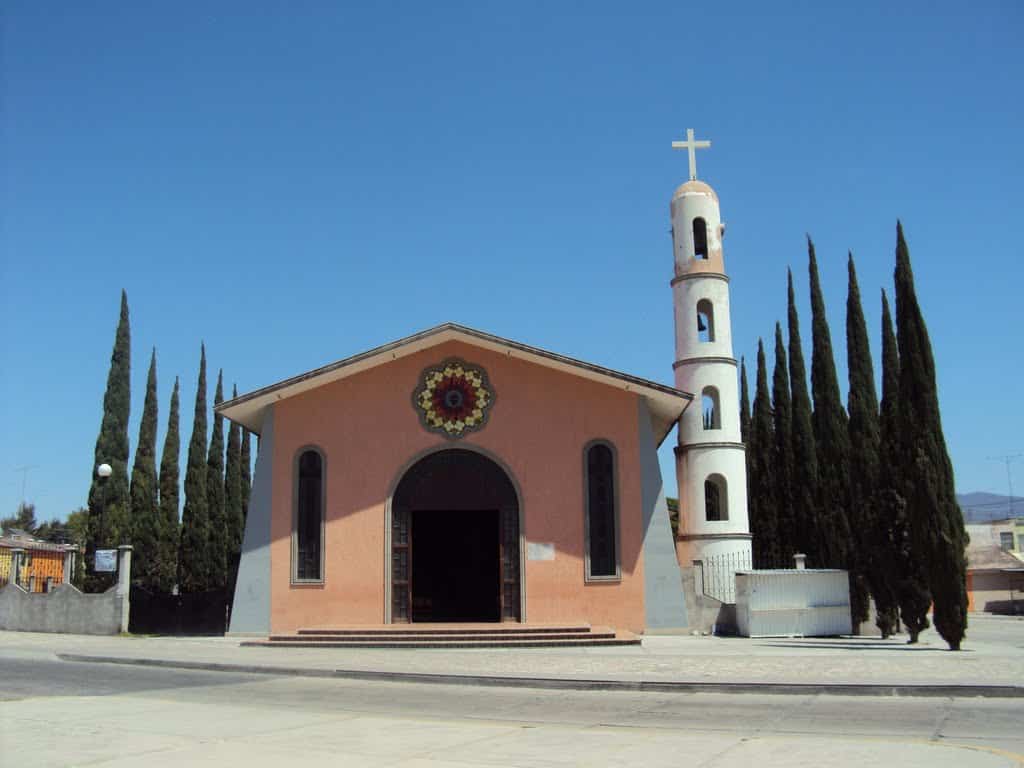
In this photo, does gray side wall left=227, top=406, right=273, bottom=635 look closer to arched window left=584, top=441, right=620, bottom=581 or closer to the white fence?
arched window left=584, top=441, right=620, bottom=581

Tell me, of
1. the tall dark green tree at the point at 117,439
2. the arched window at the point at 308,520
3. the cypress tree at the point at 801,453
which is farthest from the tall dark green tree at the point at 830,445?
the tall dark green tree at the point at 117,439

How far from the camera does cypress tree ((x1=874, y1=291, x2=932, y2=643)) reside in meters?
21.5

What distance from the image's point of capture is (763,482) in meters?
41.6

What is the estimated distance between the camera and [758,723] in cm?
1052

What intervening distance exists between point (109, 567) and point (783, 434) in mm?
24992

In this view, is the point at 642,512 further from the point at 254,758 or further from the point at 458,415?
the point at 254,758

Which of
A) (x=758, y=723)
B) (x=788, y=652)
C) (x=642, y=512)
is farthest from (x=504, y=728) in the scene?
(x=642, y=512)

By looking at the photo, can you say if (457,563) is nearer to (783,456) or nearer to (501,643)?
(501,643)

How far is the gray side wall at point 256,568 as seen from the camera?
949 inches

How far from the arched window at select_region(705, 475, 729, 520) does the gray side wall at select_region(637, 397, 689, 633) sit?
15.8 ft

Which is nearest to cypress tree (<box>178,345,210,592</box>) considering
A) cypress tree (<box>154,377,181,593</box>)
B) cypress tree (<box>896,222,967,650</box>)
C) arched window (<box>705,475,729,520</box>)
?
cypress tree (<box>154,377,181,593</box>)

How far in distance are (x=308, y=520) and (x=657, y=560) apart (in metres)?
8.61

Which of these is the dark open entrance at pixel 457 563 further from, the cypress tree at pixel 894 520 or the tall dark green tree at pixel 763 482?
the tall dark green tree at pixel 763 482

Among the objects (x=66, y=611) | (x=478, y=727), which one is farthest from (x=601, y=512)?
(x=66, y=611)
